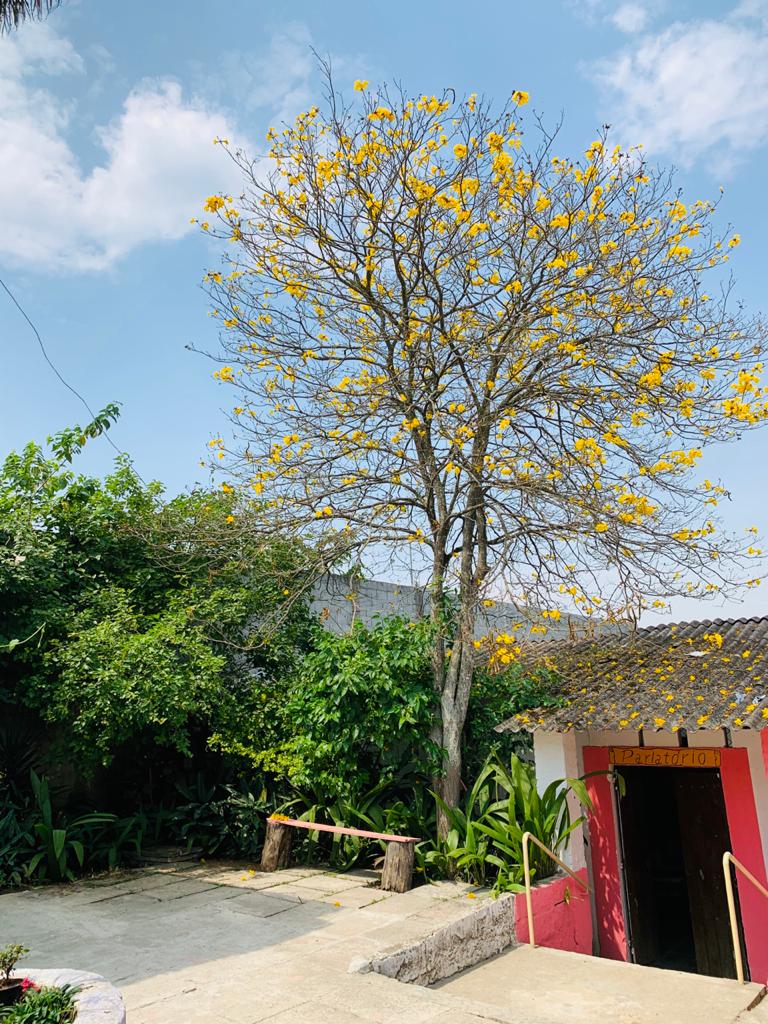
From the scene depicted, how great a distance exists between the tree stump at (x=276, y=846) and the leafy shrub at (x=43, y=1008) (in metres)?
5.22

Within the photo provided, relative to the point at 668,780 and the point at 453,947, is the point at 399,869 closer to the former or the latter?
the point at 453,947

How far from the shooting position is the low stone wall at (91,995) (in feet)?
10.6

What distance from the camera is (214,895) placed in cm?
738

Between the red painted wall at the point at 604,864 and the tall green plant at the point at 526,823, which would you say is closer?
the tall green plant at the point at 526,823

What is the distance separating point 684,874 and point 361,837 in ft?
16.4

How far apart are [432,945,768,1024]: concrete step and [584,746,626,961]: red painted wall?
2.61m

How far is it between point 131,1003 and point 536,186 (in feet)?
27.3

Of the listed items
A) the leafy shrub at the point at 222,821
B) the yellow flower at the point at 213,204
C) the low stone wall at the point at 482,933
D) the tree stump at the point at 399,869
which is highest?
the yellow flower at the point at 213,204

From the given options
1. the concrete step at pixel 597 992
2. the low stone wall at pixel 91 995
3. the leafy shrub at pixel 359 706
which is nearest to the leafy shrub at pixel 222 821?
the leafy shrub at pixel 359 706

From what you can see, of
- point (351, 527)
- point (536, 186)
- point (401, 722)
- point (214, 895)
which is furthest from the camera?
point (351, 527)

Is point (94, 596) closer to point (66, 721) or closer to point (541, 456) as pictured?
point (66, 721)

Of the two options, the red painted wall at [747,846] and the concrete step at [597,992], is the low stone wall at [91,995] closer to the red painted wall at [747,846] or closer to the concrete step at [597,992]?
the concrete step at [597,992]

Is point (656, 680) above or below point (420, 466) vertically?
below

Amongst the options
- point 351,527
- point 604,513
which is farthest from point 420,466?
point 604,513
